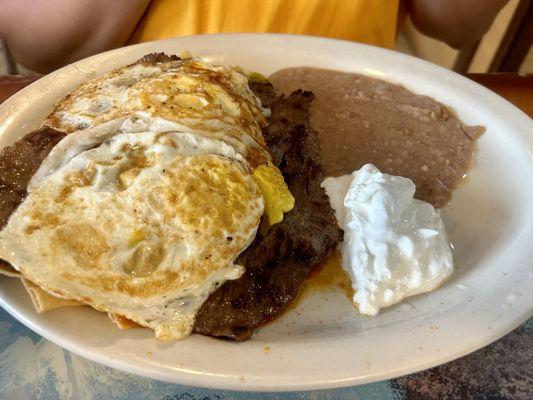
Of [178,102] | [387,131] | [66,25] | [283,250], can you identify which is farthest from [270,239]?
[66,25]

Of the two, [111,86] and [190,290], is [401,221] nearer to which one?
[190,290]

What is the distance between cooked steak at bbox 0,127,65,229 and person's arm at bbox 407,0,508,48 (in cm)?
165

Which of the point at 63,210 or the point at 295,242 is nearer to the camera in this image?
the point at 63,210

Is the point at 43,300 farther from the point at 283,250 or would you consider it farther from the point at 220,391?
the point at 283,250

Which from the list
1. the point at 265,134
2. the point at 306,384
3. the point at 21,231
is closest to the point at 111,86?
the point at 265,134

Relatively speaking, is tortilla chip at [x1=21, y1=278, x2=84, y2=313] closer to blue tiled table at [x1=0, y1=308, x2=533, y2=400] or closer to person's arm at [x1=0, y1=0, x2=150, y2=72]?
blue tiled table at [x1=0, y1=308, x2=533, y2=400]

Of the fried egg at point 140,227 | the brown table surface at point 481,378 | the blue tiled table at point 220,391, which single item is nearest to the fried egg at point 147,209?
the fried egg at point 140,227

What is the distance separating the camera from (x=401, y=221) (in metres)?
1.42

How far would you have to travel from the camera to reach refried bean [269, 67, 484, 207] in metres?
1.69

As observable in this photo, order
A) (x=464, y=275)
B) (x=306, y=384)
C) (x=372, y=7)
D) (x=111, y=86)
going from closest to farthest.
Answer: (x=306, y=384), (x=464, y=275), (x=111, y=86), (x=372, y=7)

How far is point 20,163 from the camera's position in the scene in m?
1.38

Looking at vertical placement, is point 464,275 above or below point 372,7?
below

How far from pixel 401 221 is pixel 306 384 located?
56cm

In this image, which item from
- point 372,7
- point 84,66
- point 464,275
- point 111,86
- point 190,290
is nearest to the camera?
point 190,290
